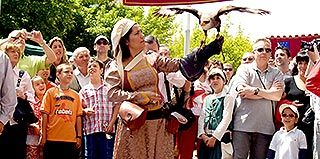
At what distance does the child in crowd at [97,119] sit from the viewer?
710 cm

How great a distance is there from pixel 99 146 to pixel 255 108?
66.9 inches

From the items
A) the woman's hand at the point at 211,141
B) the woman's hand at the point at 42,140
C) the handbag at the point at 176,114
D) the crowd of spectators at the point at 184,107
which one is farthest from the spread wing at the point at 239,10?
the woman's hand at the point at 42,140

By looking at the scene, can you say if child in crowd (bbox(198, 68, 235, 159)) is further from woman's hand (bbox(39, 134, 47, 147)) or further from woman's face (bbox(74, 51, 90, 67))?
woman's hand (bbox(39, 134, 47, 147))

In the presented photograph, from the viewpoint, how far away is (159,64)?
5.46m

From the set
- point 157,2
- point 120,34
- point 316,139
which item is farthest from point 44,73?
point 316,139

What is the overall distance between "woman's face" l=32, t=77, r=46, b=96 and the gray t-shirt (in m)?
2.09

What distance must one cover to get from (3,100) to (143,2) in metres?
2.14

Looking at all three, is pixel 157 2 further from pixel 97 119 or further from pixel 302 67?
pixel 302 67

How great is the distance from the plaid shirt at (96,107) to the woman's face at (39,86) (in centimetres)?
41

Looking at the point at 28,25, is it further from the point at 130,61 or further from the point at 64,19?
the point at 130,61

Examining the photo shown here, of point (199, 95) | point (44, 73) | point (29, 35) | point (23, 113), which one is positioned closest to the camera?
point (23, 113)

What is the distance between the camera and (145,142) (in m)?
5.40

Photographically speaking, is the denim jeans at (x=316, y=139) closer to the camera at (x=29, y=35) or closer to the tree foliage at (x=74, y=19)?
the camera at (x=29, y=35)

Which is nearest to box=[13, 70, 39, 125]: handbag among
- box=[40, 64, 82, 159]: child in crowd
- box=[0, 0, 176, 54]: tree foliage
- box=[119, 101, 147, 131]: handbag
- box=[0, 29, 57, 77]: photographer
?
box=[40, 64, 82, 159]: child in crowd
